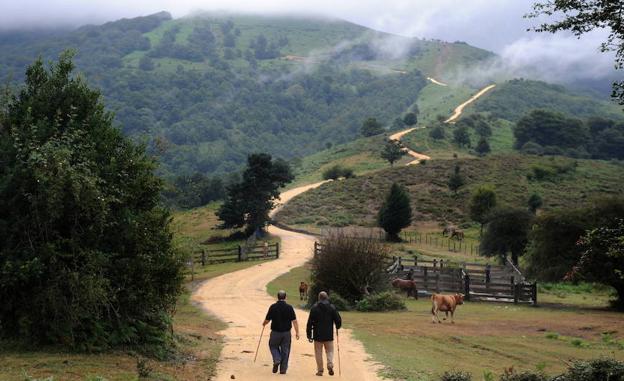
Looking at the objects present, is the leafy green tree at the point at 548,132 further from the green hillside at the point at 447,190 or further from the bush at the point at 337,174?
the bush at the point at 337,174

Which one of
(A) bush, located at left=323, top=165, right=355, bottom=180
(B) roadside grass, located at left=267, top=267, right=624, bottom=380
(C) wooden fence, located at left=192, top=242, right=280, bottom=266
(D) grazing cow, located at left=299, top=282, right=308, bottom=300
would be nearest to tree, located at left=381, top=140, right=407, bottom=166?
(A) bush, located at left=323, top=165, right=355, bottom=180

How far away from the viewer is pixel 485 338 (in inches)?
790

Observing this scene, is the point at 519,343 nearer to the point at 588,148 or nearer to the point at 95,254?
the point at 95,254

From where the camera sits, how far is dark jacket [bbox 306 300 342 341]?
13.4 metres

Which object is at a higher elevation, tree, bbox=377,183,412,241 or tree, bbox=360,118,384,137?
tree, bbox=360,118,384,137

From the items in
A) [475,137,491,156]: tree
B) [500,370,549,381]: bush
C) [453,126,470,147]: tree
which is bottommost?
[500,370,549,381]: bush

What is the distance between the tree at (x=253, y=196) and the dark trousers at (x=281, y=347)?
46518 mm

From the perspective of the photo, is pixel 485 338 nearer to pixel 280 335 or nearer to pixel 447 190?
pixel 280 335

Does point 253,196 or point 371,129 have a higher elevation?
point 371,129

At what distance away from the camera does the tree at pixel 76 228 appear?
12859 millimetres

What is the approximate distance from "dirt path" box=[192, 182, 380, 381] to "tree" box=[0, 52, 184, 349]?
214 cm

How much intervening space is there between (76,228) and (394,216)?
49.8m

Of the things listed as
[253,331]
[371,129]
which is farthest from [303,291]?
[371,129]

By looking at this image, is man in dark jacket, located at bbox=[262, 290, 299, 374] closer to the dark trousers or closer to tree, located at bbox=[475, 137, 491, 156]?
the dark trousers
